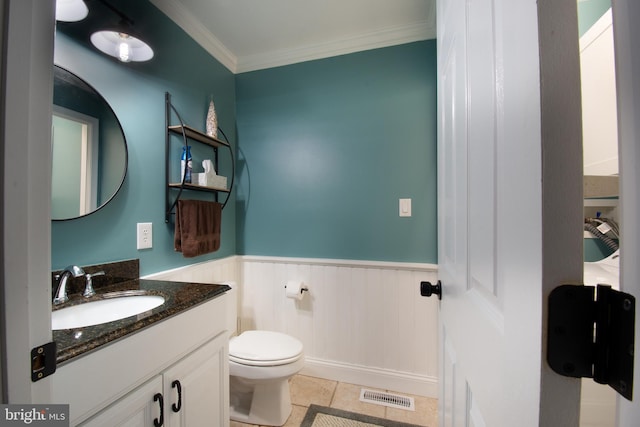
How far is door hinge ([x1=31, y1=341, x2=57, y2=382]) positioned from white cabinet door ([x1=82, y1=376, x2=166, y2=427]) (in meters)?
0.40

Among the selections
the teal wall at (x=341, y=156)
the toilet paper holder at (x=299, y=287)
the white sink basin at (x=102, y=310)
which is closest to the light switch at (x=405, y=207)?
the teal wall at (x=341, y=156)

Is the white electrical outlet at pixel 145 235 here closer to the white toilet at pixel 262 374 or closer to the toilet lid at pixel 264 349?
the white toilet at pixel 262 374

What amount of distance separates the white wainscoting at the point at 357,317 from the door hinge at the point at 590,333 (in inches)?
57.1

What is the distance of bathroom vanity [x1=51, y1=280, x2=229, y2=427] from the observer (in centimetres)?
62

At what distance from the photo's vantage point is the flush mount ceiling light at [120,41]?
1112mm

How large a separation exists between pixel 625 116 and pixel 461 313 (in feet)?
1.59

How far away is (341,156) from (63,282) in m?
1.55

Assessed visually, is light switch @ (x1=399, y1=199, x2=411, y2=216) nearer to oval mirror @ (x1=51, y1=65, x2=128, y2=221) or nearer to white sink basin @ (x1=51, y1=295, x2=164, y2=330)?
white sink basin @ (x1=51, y1=295, x2=164, y2=330)

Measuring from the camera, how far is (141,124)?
1312 millimetres

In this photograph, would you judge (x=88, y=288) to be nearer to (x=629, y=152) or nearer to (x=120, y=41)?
(x=120, y=41)

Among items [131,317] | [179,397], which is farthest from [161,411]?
[131,317]

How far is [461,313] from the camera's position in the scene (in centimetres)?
60

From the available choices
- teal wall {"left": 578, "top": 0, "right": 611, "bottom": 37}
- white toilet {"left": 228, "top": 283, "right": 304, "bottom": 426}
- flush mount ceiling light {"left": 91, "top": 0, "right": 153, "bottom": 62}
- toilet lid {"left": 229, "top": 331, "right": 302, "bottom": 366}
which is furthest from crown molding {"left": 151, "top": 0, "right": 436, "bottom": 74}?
toilet lid {"left": 229, "top": 331, "right": 302, "bottom": 366}

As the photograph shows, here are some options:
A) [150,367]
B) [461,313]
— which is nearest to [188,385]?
[150,367]
